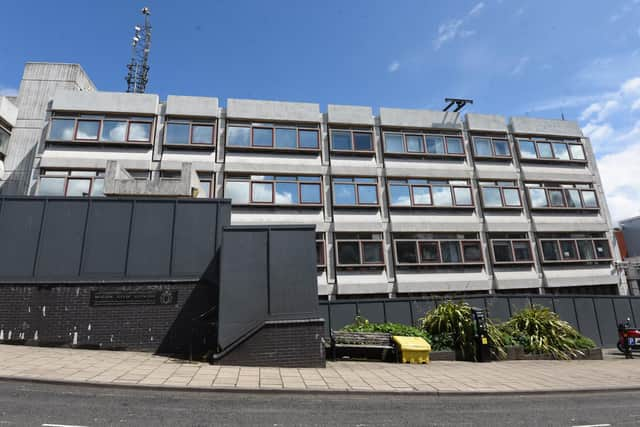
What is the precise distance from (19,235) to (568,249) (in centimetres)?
2812

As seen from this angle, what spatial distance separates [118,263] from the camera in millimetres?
11508

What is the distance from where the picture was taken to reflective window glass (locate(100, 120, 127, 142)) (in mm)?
18391

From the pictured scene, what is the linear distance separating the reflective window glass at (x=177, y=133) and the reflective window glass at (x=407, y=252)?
13840mm

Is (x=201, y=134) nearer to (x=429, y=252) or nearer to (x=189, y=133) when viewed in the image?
(x=189, y=133)

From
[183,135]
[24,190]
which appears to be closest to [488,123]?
[183,135]

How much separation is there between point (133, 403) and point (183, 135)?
15886 mm

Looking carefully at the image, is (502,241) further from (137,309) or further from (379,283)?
(137,309)

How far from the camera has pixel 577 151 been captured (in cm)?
2319

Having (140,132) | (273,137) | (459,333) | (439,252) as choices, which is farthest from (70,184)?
(439,252)

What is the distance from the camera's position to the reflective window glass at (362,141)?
20.7 meters

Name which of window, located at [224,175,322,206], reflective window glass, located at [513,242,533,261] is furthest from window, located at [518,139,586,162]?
window, located at [224,175,322,206]

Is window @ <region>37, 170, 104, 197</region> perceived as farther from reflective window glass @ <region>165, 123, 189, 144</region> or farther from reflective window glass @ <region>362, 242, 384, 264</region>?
reflective window glass @ <region>362, 242, 384, 264</region>

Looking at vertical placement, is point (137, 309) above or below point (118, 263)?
below

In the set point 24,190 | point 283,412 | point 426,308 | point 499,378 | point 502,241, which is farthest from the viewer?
point 502,241
